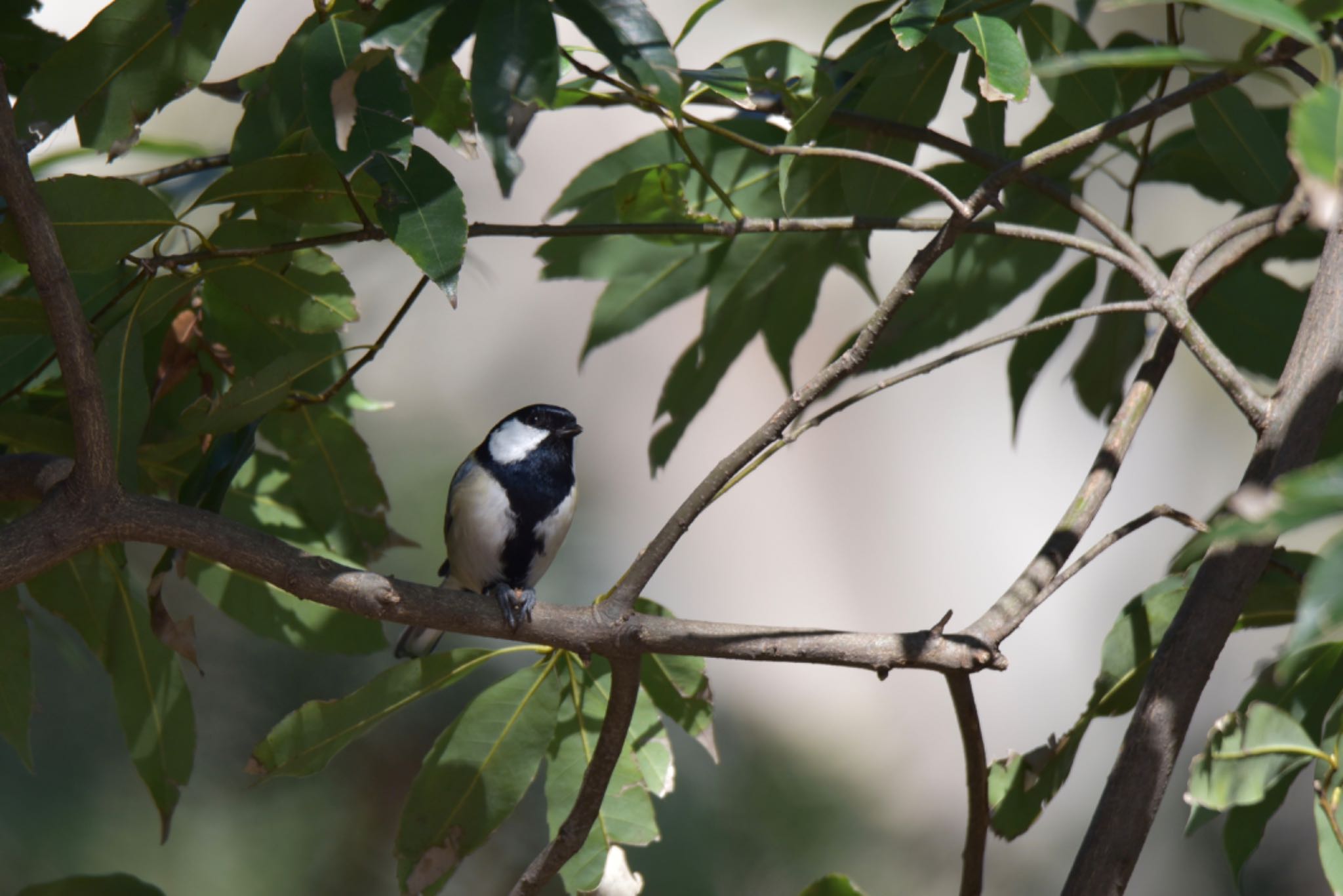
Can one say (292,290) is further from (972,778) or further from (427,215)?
(972,778)

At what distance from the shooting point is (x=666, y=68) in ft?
2.27

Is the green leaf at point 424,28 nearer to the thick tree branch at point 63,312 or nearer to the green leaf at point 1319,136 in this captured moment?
the thick tree branch at point 63,312

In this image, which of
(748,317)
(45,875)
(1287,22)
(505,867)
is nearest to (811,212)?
(748,317)

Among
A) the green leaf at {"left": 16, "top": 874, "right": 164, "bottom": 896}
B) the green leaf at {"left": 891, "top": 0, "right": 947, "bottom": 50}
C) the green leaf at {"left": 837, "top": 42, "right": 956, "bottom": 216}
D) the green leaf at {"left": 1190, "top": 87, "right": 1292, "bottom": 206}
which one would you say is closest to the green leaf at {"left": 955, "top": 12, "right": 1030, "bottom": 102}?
the green leaf at {"left": 891, "top": 0, "right": 947, "bottom": 50}

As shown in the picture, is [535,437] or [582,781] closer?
[582,781]

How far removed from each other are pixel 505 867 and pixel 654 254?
162 centimetres

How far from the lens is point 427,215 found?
0.70 meters

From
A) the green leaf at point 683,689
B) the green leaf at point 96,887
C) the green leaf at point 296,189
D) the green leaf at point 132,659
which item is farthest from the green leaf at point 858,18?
the green leaf at point 96,887

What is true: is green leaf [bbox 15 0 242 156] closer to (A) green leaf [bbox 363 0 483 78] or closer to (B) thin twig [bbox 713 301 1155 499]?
(A) green leaf [bbox 363 0 483 78]

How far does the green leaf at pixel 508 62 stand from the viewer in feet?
2.15

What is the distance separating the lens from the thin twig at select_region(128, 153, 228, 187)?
0.97 metres

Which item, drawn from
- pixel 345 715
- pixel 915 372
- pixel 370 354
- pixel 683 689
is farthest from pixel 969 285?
pixel 345 715

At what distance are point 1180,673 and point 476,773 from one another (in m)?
0.56

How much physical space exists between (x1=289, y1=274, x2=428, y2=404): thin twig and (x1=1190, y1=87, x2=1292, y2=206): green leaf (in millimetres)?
631
